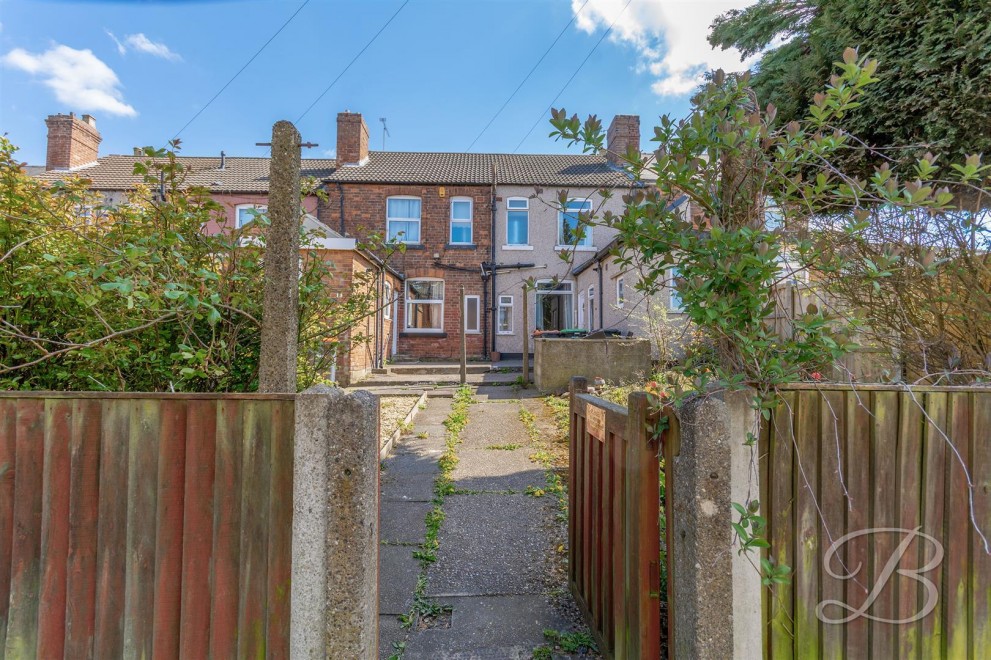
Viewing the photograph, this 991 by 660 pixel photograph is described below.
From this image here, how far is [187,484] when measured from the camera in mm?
1913

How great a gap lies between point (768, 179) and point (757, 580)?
4.64 feet

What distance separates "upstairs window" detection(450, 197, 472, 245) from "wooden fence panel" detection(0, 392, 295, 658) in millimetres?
15175

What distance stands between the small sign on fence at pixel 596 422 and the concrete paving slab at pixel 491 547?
3.80 ft

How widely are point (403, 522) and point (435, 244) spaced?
13358 mm

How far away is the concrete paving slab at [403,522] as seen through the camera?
12.4 feet

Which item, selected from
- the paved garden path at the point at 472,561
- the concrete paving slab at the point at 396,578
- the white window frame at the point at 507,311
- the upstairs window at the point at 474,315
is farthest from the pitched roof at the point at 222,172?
the concrete paving slab at the point at 396,578

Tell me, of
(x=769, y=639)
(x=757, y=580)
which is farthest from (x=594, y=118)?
(x=769, y=639)

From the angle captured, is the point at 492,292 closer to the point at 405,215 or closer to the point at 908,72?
the point at 405,215

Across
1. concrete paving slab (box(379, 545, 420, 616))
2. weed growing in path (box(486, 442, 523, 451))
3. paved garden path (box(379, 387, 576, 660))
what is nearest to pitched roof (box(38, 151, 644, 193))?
weed growing in path (box(486, 442, 523, 451))

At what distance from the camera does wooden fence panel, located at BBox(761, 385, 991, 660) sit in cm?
181

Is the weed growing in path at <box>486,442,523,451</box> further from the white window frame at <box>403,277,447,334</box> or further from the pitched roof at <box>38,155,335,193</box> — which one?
the pitched roof at <box>38,155,335,193</box>

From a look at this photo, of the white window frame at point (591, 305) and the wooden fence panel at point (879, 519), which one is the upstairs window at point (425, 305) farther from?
the wooden fence panel at point (879, 519)

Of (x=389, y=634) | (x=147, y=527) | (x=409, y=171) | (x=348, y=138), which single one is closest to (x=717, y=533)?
(x=389, y=634)

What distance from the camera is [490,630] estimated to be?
106 inches
